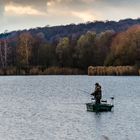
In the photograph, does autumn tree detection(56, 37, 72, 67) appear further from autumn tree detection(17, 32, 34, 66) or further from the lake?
the lake

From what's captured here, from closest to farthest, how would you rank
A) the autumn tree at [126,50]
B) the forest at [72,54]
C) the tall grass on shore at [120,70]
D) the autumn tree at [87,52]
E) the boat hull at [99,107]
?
1. the boat hull at [99,107]
2. the tall grass on shore at [120,70]
3. the autumn tree at [126,50]
4. the forest at [72,54]
5. the autumn tree at [87,52]

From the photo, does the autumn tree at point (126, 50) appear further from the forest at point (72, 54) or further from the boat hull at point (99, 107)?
the boat hull at point (99, 107)

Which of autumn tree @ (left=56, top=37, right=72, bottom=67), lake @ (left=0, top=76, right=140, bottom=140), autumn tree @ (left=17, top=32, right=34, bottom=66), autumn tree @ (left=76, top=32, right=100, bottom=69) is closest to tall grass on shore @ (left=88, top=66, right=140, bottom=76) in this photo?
autumn tree @ (left=76, top=32, right=100, bottom=69)

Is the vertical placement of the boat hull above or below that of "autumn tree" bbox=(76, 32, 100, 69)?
below

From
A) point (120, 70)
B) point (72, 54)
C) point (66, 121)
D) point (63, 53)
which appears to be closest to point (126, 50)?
point (120, 70)

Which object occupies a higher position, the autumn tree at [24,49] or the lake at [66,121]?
the autumn tree at [24,49]

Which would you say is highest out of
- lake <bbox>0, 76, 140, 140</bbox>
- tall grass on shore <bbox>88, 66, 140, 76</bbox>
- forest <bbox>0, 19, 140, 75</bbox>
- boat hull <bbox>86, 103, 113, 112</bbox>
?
forest <bbox>0, 19, 140, 75</bbox>

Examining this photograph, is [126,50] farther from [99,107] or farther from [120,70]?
[99,107]

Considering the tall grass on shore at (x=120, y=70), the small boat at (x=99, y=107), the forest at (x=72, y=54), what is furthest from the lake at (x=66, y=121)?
the forest at (x=72, y=54)

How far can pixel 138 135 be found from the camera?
34594 millimetres

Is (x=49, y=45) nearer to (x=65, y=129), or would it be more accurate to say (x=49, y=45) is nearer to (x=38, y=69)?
(x=38, y=69)

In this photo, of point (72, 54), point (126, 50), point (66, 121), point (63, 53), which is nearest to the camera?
point (66, 121)

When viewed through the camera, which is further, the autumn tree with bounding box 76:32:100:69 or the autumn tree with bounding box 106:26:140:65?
the autumn tree with bounding box 76:32:100:69

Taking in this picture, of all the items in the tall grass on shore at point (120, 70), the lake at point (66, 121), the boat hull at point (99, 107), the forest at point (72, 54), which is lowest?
the lake at point (66, 121)
